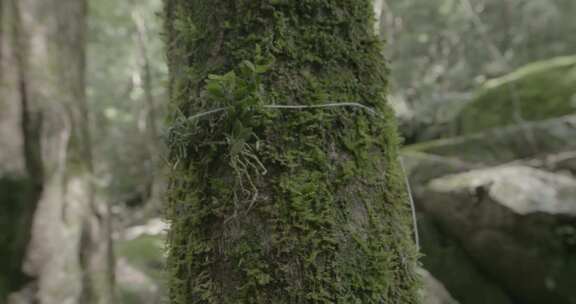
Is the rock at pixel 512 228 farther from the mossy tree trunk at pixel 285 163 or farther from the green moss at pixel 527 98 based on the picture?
the mossy tree trunk at pixel 285 163

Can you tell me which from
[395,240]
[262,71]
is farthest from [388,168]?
[262,71]

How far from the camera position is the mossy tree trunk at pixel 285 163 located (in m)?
Answer: 1.29

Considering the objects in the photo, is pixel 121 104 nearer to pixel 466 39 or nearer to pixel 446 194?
pixel 466 39

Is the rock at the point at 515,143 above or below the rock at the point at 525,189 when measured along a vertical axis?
above

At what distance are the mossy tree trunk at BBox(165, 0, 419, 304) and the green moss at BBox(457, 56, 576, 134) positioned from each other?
7551mm

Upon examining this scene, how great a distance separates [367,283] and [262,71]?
67 cm

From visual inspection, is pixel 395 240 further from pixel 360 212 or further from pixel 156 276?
pixel 156 276

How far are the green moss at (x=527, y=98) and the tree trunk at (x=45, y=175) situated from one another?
7.00 meters

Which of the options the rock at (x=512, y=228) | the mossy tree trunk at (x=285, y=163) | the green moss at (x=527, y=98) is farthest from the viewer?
the green moss at (x=527, y=98)

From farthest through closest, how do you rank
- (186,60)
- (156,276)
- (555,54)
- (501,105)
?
(555,54), (501,105), (156,276), (186,60)

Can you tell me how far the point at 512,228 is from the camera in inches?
204

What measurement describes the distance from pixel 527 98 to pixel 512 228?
4198mm

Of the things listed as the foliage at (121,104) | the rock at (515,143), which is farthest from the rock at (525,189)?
the foliage at (121,104)

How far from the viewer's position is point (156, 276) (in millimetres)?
7160
